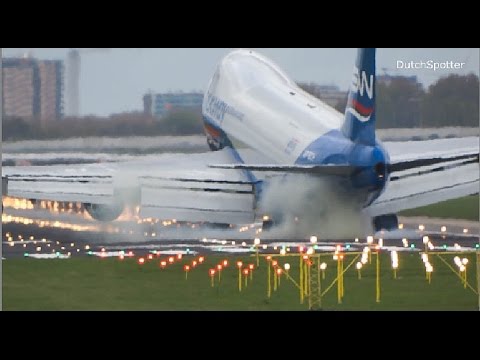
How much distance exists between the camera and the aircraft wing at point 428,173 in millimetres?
36000

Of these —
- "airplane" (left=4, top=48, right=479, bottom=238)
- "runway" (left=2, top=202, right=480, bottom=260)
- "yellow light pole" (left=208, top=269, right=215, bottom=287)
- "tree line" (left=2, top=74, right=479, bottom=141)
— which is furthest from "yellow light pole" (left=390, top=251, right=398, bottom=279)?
"yellow light pole" (left=208, top=269, right=215, bottom=287)

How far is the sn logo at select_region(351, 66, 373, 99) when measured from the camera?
37.0 m

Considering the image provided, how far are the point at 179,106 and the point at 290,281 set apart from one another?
4512mm

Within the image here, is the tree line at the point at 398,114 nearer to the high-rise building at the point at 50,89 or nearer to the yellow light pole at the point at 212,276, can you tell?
the high-rise building at the point at 50,89

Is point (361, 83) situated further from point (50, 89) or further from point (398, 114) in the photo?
point (50, 89)

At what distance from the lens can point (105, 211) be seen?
3797cm

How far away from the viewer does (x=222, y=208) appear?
39.5 meters

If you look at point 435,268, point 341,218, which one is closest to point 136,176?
point 341,218

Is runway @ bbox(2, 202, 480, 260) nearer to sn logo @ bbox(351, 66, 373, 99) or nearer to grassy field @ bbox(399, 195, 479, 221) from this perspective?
grassy field @ bbox(399, 195, 479, 221)

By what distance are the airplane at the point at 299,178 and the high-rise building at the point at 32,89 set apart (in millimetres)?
2273

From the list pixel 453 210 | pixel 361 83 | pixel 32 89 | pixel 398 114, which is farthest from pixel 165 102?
pixel 453 210

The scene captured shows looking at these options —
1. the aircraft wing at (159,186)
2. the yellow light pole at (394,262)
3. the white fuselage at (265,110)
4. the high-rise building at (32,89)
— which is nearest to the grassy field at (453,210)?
the yellow light pole at (394,262)

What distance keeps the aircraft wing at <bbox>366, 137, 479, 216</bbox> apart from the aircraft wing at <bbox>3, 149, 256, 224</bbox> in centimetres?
318
